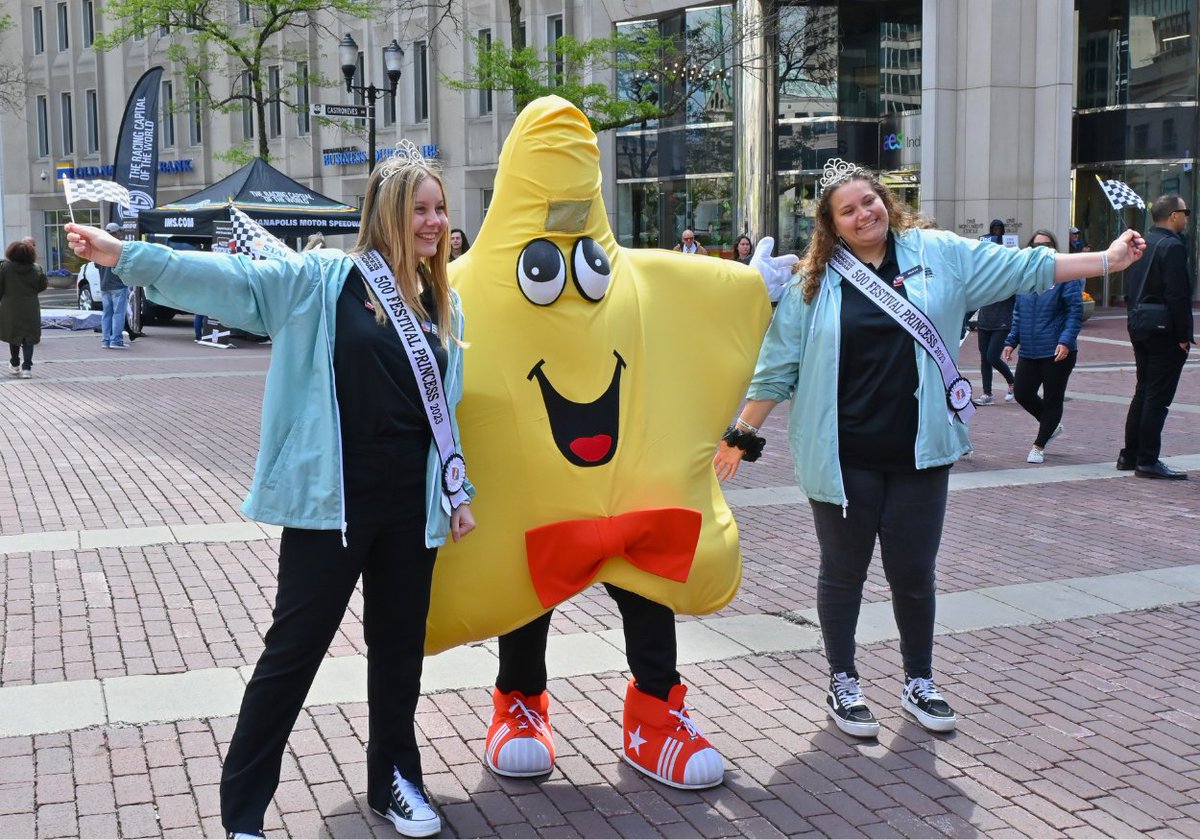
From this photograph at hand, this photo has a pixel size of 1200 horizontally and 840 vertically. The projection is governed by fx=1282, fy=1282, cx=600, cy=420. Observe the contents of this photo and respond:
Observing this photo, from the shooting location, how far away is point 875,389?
4.40 meters

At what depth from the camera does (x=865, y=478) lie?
4430 millimetres

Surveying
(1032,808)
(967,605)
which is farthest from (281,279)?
(967,605)

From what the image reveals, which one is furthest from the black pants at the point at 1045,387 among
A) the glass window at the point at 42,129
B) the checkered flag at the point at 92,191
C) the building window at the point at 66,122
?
the glass window at the point at 42,129

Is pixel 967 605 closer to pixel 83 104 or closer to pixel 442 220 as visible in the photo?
pixel 442 220

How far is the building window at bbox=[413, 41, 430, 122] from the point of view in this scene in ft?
125

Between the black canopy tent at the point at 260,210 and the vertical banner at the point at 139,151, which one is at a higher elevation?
the vertical banner at the point at 139,151

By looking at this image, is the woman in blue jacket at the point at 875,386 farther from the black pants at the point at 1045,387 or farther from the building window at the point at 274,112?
the building window at the point at 274,112

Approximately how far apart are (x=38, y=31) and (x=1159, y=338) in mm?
53156

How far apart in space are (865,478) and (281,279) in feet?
6.96

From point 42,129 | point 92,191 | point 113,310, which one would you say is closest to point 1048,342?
point 92,191

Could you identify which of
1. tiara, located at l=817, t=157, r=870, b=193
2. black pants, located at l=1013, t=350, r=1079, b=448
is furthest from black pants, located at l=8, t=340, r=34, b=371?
tiara, located at l=817, t=157, r=870, b=193

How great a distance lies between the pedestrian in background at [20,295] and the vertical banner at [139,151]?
7106mm

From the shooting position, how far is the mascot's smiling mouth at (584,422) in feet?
12.7

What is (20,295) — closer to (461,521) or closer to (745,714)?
(745,714)
